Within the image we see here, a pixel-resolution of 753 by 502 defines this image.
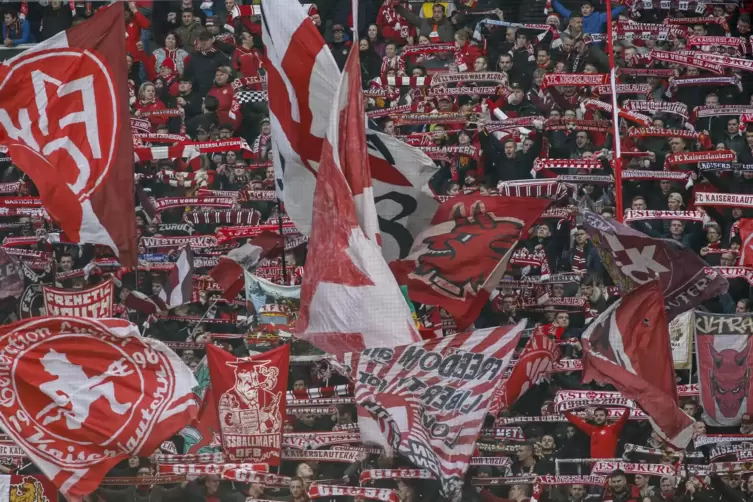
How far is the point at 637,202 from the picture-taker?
20547 millimetres

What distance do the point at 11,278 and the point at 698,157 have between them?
807 centimetres

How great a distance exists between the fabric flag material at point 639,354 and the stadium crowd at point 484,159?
140 centimetres

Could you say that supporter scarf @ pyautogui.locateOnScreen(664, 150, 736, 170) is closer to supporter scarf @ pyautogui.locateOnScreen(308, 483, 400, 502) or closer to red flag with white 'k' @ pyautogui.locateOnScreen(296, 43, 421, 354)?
supporter scarf @ pyautogui.locateOnScreen(308, 483, 400, 502)

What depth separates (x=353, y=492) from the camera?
1670cm

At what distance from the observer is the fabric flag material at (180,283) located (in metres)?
19.0

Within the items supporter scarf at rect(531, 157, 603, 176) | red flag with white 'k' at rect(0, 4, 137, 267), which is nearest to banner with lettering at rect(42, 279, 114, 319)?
red flag with white 'k' at rect(0, 4, 137, 267)

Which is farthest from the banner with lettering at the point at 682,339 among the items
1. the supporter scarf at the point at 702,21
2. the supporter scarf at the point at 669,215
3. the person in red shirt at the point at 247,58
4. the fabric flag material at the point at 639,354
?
the person in red shirt at the point at 247,58

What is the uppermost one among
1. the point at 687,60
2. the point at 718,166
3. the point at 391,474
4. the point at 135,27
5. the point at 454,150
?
the point at 135,27

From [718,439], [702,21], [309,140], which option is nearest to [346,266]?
[309,140]

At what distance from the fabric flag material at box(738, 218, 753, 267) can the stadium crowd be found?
0.12 meters

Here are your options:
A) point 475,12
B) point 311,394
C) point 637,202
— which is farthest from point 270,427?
point 475,12

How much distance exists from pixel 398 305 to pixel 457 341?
3.75 feet

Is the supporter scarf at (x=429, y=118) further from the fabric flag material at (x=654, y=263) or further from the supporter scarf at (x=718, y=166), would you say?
the fabric flag material at (x=654, y=263)

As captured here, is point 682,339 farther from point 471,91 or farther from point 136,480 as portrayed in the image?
point 136,480
